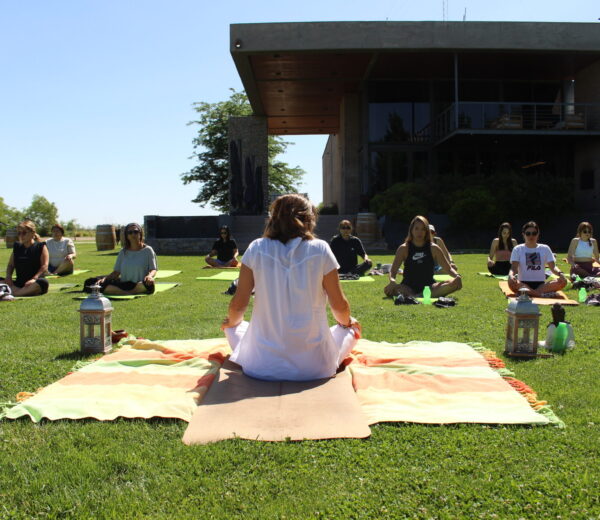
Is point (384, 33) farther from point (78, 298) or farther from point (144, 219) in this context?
point (78, 298)

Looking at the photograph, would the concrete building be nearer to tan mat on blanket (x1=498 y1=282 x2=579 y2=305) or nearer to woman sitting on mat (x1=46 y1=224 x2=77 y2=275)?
woman sitting on mat (x1=46 y1=224 x2=77 y2=275)

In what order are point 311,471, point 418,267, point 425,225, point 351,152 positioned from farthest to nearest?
point 351,152 → point 418,267 → point 425,225 → point 311,471

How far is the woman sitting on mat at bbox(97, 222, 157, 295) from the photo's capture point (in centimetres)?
881

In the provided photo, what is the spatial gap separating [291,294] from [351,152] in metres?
22.8

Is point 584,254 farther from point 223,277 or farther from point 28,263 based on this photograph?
point 28,263

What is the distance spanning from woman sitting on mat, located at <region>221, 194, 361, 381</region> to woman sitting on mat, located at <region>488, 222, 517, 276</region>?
25.7 ft

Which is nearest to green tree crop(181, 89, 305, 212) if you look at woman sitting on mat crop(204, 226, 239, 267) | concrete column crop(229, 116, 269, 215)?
concrete column crop(229, 116, 269, 215)

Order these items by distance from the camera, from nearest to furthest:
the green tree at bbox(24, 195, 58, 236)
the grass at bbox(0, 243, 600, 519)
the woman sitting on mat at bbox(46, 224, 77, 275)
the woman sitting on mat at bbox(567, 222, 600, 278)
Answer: the grass at bbox(0, 243, 600, 519) → the woman sitting on mat at bbox(567, 222, 600, 278) → the woman sitting on mat at bbox(46, 224, 77, 275) → the green tree at bbox(24, 195, 58, 236)

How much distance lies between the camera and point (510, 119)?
67.1ft

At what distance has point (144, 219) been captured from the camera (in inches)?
823

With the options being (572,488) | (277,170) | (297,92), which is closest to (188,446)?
(572,488)

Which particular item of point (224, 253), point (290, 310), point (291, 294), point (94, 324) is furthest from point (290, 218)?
point (224, 253)

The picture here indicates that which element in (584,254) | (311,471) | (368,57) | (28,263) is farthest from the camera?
(368,57)

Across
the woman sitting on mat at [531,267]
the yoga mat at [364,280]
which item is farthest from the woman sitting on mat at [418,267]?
the yoga mat at [364,280]
